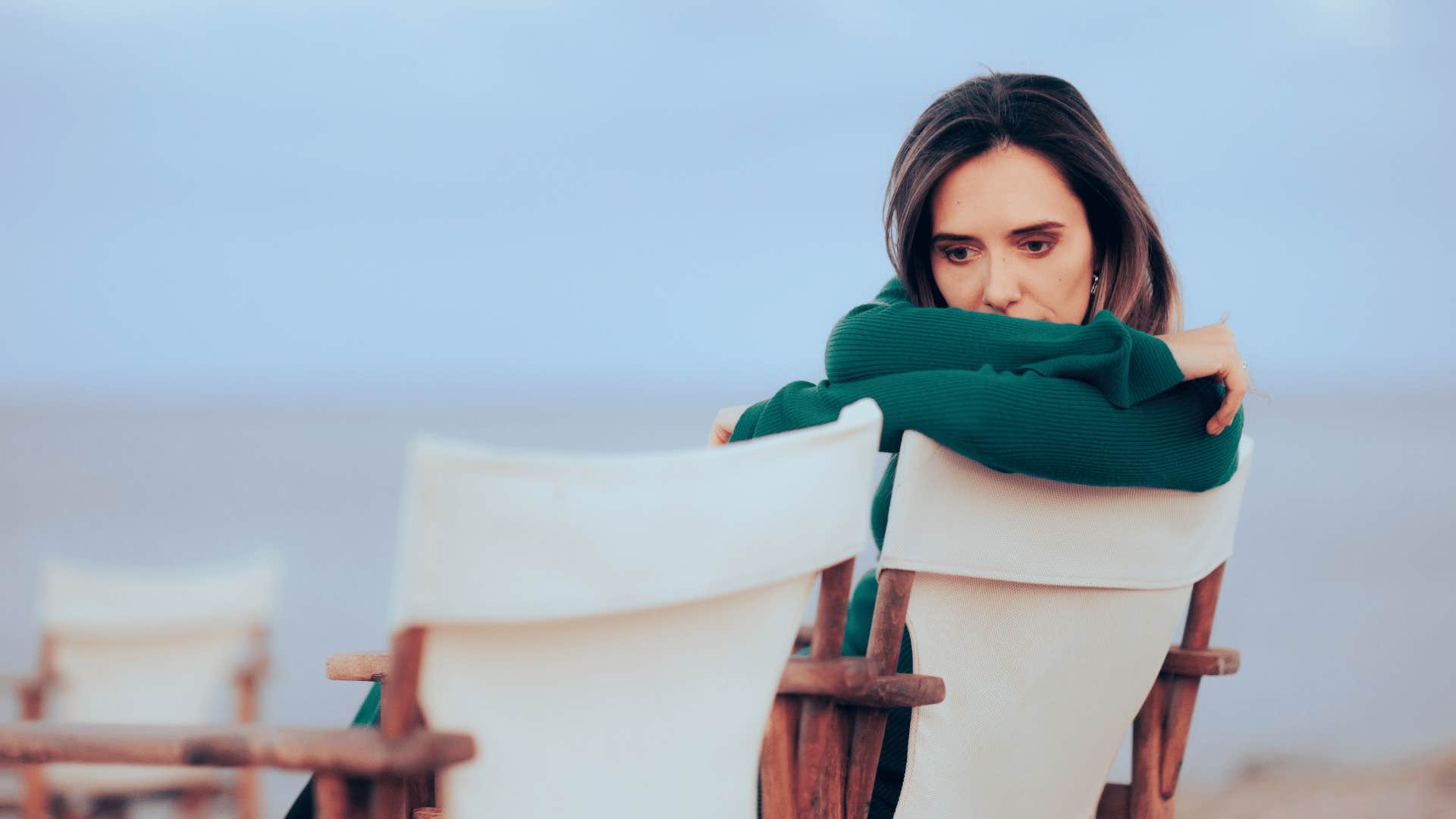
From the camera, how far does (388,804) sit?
2.88 ft

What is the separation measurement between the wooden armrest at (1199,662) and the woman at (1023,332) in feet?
1.17

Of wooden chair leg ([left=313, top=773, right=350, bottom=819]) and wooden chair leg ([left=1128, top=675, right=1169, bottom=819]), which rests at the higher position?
wooden chair leg ([left=313, top=773, right=350, bottom=819])

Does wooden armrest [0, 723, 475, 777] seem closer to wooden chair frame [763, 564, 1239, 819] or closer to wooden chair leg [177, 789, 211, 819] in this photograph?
wooden chair frame [763, 564, 1239, 819]

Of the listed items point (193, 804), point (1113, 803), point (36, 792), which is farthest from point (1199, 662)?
point (193, 804)

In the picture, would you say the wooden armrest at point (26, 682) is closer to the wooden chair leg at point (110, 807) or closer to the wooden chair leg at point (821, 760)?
A: the wooden chair leg at point (110, 807)

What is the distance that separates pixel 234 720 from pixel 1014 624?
2.54m

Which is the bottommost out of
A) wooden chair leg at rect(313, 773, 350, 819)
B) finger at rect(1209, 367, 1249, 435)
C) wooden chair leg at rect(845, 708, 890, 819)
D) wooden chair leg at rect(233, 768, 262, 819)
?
wooden chair leg at rect(233, 768, 262, 819)

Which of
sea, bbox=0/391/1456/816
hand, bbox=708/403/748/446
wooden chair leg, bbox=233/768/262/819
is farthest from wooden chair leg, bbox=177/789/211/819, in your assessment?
hand, bbox=708/403/748/446

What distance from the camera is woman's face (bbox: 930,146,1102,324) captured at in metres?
1.65

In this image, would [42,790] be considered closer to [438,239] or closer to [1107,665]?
[1107,665]

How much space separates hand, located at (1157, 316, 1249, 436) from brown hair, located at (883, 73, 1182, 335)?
12.8 inches

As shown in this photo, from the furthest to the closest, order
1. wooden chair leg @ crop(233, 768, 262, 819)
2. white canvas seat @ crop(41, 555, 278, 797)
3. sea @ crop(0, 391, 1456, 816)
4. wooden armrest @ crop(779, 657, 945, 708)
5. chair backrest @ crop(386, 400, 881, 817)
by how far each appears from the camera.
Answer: sea @ crop(0, 391, 1456, 816), wooden chair leg @ crop(233, 768, 262, 819), white canvas seat @ crop(41, 555, 278, 797), wooden armrest @ crop(779, 657, 945, 708), chair backrest @ crop(386, 400, 881, 817)

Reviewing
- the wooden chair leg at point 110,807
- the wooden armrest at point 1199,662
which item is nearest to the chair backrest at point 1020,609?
the wooden armrest at point 1199,662

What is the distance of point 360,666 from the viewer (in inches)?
54.2
